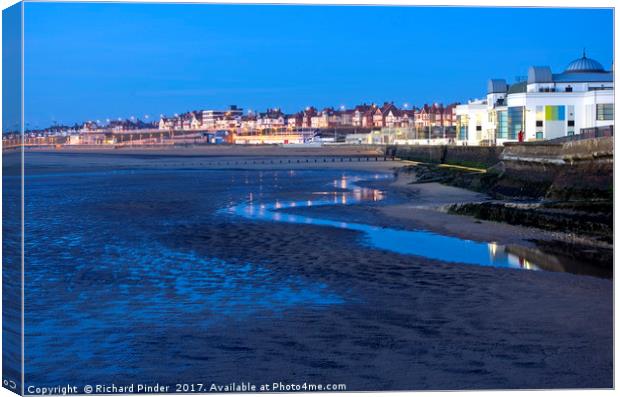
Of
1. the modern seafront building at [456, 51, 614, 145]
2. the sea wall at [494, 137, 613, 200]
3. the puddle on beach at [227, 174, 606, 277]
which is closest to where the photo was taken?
the puddle on beach at [227, 174, 606, 277]

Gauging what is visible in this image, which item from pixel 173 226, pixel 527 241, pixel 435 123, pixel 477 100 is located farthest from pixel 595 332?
pixel 435 123

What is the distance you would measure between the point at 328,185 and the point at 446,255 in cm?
1768

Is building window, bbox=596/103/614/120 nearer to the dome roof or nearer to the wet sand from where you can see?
the dome roof

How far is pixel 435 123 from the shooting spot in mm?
77938

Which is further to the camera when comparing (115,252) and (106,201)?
(106,201)

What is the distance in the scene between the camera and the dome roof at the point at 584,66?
4594cm

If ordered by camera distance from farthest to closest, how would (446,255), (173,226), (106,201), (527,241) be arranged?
(106,201) < (173,226) < (527,241) < (446,255)

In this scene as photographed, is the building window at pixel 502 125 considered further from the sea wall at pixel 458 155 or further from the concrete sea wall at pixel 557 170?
the concrete sea wall at pixel 557 170

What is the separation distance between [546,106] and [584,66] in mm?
7488

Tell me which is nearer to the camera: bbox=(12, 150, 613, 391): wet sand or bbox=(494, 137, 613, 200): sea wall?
bbox=(12, 150, 613, 391): wet sand

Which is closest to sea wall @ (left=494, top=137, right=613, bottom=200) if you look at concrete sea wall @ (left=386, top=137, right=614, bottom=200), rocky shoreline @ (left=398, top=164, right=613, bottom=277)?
concrete sea wall @ (left=386, top=137, right=614, bottom=200)

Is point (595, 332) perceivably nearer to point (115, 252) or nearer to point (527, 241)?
point (527, 241)

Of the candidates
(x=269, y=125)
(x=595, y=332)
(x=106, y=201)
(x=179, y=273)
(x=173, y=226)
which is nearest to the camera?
(x=595, y=332)

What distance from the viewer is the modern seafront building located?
125 feet
